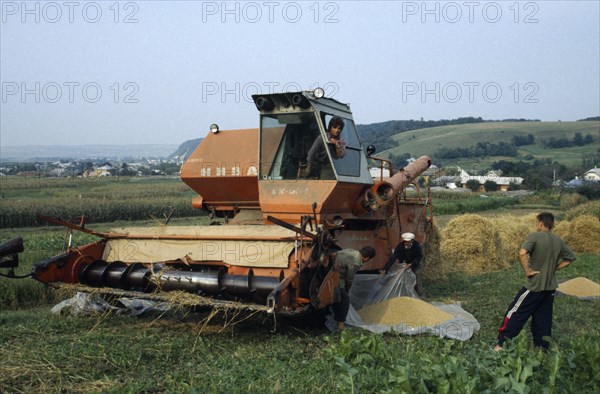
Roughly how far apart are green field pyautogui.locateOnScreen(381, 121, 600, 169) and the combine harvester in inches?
3402

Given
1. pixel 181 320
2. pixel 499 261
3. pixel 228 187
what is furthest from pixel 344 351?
pixel 499 261

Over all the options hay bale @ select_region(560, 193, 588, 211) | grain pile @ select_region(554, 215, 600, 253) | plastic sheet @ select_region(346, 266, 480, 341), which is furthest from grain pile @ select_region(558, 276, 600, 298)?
hay bale @ select_region(560, 193, 588, 211)

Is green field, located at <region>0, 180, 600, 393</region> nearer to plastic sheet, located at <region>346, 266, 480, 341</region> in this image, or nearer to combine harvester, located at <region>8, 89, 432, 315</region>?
plastic sheet, located at <region>346, 266, 480, 341</region>

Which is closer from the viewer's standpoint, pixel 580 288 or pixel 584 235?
pixel 580 288

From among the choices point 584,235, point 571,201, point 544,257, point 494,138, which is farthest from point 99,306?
point 494,138

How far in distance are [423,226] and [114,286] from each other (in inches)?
243

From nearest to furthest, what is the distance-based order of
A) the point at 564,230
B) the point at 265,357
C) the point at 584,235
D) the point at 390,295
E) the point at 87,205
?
the point at 265,357 → the point at 390,295 → the point at 584,235 → the point at 564,230 → the point at 87,205

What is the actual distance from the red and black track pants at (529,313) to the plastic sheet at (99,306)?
14.4 feet

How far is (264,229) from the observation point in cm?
827

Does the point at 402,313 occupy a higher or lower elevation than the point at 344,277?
lower

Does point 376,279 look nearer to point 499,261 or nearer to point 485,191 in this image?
point 499,261

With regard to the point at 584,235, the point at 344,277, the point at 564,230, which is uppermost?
the point at 344,277

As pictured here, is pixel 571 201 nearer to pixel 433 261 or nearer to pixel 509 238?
pixel 509 238

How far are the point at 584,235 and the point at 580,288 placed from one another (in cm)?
894
